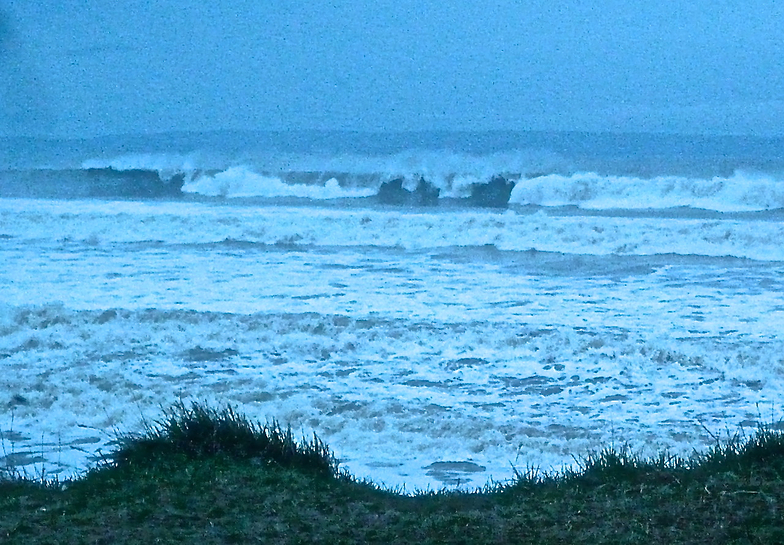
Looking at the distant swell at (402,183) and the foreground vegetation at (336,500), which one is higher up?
the distant swell at (402,183)

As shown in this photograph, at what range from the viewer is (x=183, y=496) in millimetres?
4457

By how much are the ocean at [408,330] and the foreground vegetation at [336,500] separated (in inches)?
26.5

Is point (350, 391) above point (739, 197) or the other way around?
the other way around

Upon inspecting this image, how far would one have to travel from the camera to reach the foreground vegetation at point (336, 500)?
12.8ft

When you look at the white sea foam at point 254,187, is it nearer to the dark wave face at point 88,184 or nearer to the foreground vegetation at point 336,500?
the dark wave face at point 88,184

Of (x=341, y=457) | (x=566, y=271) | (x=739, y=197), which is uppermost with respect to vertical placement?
(x=739, y=197)

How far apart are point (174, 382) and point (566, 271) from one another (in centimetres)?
773

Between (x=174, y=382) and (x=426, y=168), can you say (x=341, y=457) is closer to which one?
(x=174, y=382)

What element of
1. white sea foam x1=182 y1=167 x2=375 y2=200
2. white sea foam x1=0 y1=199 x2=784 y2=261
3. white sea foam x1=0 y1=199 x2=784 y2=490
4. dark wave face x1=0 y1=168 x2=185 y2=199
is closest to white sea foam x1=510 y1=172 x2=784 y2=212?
white sea foam x1=0 y1=199 x2=784 y2=261

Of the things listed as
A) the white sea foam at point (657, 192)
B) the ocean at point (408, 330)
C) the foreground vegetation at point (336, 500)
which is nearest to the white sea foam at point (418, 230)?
the ocean at point (408, 330)

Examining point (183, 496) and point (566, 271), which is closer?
point (183, 496)

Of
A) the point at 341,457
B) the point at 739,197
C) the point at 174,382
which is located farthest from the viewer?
the point at 739,197

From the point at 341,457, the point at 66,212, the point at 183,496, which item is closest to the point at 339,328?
the point at 341,457

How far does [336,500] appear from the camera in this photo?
178 inches
